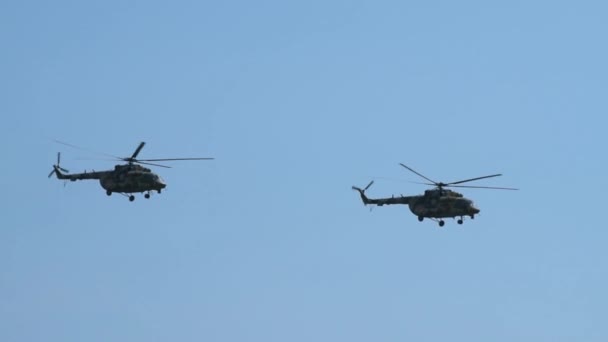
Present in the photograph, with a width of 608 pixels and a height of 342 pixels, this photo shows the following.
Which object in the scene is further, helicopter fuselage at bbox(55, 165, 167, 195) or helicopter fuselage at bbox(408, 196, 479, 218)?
helicopter fuselage at bbox(408, 196, 479, 218)

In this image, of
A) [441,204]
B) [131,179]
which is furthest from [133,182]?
[441,204]

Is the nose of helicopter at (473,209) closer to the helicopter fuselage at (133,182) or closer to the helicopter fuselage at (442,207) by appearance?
the helicopter fuselage at (442,207)

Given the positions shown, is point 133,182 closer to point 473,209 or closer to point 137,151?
point 137,151

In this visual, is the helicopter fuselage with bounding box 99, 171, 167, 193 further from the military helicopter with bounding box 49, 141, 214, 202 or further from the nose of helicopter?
the nose of helicopter

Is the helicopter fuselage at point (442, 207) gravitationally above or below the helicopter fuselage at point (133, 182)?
above

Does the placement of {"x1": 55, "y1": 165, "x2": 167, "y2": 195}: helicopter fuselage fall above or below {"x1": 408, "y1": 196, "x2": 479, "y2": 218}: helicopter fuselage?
below

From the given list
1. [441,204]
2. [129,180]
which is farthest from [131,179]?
[441,204]

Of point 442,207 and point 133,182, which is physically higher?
point 442,207

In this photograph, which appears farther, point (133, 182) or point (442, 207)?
point (442, 207)

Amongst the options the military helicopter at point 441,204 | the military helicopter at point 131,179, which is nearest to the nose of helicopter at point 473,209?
the military helicopter at point 441,204

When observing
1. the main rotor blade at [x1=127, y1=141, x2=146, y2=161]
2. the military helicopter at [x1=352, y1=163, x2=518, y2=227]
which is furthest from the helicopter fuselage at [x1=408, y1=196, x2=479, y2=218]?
the main rotor blade at [x1=127, y1=141, x2=146, y2=161]

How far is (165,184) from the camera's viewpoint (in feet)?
465

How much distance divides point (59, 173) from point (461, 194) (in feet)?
139

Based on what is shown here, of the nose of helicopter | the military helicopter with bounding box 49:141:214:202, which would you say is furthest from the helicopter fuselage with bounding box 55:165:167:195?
the nose of helicopter
